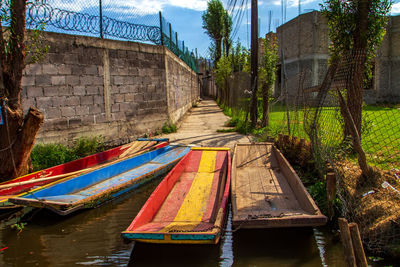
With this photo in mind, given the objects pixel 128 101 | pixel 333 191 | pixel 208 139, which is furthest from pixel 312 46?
pixel 333 191

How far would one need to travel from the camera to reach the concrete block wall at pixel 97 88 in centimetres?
750

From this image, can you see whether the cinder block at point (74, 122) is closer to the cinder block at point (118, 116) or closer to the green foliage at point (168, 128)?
the cinder block at point (118, 116)

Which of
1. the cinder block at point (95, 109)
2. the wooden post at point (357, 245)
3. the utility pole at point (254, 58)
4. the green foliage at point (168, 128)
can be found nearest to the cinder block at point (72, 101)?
the cinder block at point (95, 109)

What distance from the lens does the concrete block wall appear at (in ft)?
24.6

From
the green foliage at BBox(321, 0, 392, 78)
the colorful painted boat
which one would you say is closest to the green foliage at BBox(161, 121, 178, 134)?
the colorful painted boat

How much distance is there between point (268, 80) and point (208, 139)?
134 inches

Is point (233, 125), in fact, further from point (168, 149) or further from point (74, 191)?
point (74, 191)

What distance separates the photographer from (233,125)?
13.1m

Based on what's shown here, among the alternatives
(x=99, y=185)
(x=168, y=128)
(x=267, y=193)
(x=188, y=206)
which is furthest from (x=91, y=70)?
(x=267, y=193)

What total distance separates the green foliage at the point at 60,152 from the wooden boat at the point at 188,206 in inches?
112

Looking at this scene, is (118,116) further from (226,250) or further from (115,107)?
(226,250)

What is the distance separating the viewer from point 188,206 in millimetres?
4930

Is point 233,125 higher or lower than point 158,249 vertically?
higher

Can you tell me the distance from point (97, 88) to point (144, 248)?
591 centimetres
